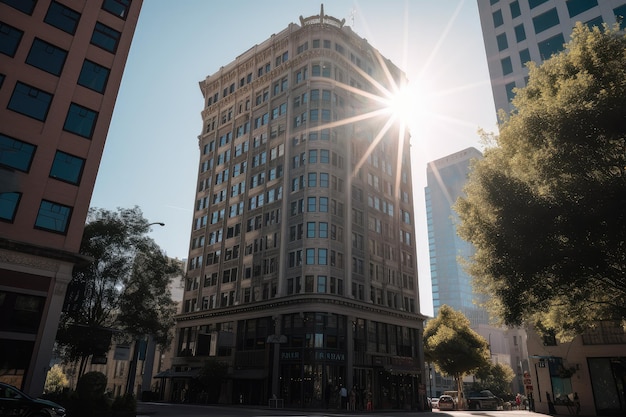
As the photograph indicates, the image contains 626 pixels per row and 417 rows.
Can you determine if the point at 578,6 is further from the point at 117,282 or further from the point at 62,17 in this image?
the point at 117,282

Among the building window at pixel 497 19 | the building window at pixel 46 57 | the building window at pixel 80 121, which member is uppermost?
the building window at pixel 497 19

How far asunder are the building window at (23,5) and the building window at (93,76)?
3994mm

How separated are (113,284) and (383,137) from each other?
130 feet

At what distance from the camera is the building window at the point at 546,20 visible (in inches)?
1523

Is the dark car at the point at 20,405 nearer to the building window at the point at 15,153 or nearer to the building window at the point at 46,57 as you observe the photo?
the building window at the point at 15,153

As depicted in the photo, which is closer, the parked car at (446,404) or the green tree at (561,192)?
the green tree at (561,192)

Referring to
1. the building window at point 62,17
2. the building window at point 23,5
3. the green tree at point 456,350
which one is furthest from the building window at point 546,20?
the building window at point 23,5

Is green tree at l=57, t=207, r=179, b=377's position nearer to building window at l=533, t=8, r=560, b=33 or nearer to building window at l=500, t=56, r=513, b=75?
building window at l=500, t=56, r=513, b=75

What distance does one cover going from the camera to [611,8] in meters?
35.3

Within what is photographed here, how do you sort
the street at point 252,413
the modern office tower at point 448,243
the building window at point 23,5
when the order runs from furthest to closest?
the modern office tower at point 448,243
the building window at point 23,5
the street at point 252,413

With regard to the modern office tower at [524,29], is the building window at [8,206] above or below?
below

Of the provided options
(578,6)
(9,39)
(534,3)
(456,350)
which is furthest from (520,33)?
(9,39)

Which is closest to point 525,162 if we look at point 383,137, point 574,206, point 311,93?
point 574,206

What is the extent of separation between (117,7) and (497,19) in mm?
36494
